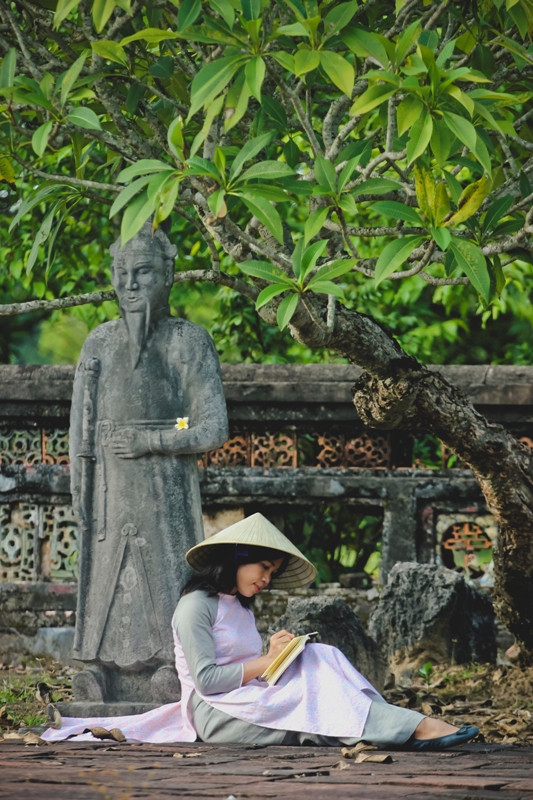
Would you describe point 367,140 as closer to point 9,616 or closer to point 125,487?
point 125,487

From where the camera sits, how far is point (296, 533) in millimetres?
8805

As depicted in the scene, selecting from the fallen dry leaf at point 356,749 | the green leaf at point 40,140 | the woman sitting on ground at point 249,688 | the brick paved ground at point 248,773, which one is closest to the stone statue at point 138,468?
the woman sitting on ground at point 249,688

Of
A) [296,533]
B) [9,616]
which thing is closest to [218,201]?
[9,616]

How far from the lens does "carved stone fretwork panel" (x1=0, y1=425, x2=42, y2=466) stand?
Answer: 770cm

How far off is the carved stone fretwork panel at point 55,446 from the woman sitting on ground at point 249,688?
2.83 meters

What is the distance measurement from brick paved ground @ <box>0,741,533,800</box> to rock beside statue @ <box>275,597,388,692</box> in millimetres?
1605

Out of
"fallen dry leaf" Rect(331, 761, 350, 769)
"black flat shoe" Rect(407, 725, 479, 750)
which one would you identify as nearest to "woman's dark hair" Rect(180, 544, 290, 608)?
"black flat shoe" Rect(407, 725, 479, 750)

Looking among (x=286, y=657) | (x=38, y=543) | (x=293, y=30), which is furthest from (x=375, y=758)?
(x=38, y=543)

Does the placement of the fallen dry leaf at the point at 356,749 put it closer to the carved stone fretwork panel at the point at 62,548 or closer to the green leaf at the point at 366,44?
the green leaf at the point at 366,44

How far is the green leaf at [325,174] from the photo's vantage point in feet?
13.5

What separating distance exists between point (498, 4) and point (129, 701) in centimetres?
331

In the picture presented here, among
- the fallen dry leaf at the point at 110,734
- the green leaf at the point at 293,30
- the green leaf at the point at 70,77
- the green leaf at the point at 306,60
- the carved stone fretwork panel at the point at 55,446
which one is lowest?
the fallen dry leaf at the point at 110,734

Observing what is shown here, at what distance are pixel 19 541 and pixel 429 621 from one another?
2.65 metres

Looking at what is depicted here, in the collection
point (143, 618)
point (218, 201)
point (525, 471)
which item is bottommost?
point (143, 618)
